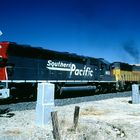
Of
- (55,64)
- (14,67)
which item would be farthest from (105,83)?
(14,67)

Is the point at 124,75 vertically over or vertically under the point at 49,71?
over

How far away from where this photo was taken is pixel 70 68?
2602 centimetres

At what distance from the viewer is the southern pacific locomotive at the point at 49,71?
1906 cm

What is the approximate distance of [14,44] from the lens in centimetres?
1980

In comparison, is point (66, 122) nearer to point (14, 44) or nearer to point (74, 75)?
point (14, 44)

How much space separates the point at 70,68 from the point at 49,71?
3.43 meters

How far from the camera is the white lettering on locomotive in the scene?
23525mm

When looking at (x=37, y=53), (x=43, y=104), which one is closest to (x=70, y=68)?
(x=37, y=53)

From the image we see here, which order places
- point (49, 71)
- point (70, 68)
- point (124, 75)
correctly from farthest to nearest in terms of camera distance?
point (124, 75) < point (70, 68) < point (49, 71)

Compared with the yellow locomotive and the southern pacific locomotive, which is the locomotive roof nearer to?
the southern pacific locomotive

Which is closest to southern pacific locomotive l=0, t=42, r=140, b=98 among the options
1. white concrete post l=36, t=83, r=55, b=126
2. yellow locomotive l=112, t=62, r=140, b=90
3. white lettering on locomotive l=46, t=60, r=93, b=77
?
white lettering on locomotive l=46, t=60, r=93, b=77

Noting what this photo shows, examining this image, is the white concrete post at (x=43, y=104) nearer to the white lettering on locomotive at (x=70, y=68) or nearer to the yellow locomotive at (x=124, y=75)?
the white lettering on locomotive at (x=70, y=68)

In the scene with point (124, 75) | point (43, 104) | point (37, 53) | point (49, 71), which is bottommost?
point (43, 104)

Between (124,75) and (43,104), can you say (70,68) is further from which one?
(43,104)
